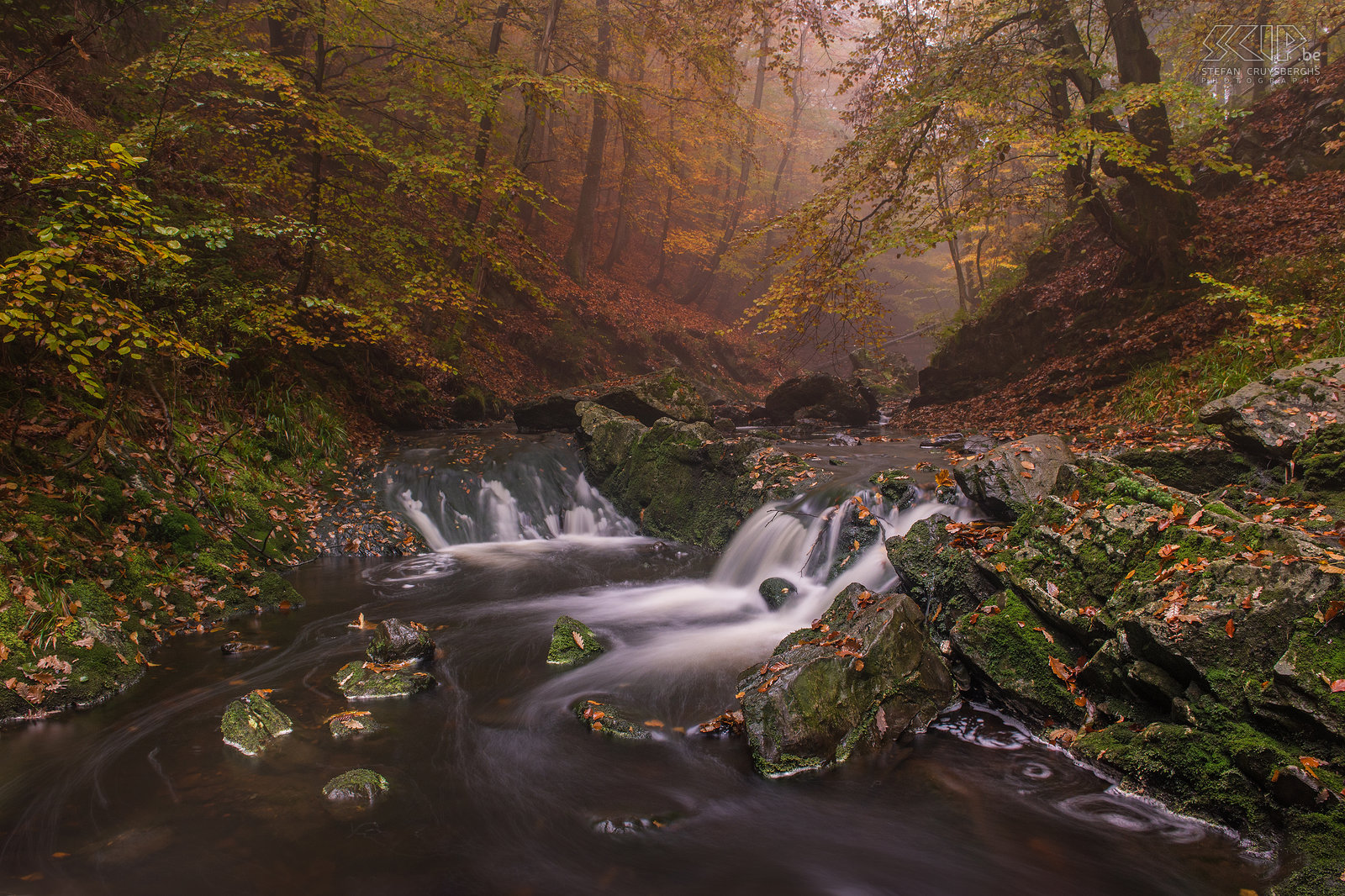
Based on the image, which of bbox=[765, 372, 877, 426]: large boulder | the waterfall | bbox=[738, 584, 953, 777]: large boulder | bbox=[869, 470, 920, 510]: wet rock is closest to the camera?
bbox=[738, 584, 953, 777]: large boulder

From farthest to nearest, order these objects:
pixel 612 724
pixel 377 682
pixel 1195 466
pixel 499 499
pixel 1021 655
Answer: pixel 499 499
pixel 1195 466
pixel 377 682
pixel 612 724
pixel 1021 655

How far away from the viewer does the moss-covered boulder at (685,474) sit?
945 cm

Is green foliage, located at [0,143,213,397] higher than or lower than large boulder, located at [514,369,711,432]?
higher

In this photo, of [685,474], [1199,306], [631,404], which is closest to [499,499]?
[685,474]

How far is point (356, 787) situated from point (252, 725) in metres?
1.05

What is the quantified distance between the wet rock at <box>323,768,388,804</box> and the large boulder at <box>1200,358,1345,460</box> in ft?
22.7

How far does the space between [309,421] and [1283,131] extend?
18.4m

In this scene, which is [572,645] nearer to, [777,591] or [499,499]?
[777,591]

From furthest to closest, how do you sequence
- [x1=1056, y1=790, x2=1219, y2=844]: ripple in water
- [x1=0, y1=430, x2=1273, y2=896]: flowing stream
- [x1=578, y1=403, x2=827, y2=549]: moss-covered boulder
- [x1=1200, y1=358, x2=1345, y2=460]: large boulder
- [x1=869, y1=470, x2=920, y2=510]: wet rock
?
[x1=578, y1=403, x2=827, y2=549]: moss-covered boulder
[x1=869, y1=470, x2=920, y2=510]: wet rock
[x1=1200, y1=358, x2=1345, y2=460]: large boulder
[x1=1056, y1=790, x2=1219, y2=844]: ripple in water
[x1=0, y1=430, x2=1273, y2=896]: flowing stream

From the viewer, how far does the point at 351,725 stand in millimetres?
4309

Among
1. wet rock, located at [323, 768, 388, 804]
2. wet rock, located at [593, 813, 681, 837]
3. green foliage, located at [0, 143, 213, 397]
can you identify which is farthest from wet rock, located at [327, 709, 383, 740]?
green foliage, located at [0, 143, 213, 397]

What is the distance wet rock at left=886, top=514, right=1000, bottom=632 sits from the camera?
509 centimetres

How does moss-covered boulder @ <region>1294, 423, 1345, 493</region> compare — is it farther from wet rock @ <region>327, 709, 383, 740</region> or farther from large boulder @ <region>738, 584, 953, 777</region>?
wet rock @ <region>327, 709, 383, 740</region>

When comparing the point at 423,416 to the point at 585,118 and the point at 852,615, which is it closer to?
the point at 852,615
